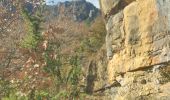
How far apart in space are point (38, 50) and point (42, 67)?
1900mm

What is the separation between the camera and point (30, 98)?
13.9m

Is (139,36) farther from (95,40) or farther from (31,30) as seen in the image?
(95,40)

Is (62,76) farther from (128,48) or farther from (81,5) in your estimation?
(81,5)

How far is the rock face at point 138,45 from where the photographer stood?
17.9 ft

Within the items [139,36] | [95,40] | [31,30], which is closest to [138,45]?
[139,36]

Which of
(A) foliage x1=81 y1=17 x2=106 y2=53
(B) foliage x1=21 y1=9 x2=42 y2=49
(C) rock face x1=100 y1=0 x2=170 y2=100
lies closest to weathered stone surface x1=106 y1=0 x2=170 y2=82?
(C) rock face x1=100 y1=0 x2=170 y2=100

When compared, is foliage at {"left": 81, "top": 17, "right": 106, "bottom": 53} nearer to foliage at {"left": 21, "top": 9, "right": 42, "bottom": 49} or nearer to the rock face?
foliage at {"left": 21, "top": 9, "right": 42, "bottom": 49}

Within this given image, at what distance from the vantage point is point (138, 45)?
19.4 feet

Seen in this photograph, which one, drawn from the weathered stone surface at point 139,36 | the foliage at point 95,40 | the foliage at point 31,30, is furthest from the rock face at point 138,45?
the foliage at point 95,40

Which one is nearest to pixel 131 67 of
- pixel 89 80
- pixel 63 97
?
pixel 63 97

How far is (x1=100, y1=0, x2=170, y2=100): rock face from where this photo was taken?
5441mm

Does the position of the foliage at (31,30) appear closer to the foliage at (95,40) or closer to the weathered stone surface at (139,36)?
the foliage at (95,40)

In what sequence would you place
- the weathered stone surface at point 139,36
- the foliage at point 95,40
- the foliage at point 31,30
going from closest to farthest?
the weathered stone surface at point 139,36 < the foliage at point 31,30 < the foliage at point 95,40

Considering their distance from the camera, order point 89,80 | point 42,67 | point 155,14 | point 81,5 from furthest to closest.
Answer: point 81,5, point 89,80, point 42,67, point 155,14
